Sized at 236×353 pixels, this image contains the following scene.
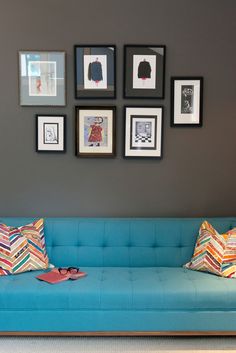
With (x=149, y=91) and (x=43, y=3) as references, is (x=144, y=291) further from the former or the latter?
(x=43, y=3)

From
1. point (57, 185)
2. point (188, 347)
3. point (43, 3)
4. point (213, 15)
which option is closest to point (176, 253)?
point (188, 347)

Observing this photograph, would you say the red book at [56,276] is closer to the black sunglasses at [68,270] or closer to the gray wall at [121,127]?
the black sunglasses at [68,270]

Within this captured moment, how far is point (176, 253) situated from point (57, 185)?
45.9 inches

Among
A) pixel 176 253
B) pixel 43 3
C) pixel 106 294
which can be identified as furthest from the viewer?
pixel 43 3

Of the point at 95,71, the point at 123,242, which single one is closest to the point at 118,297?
the point at 123,242

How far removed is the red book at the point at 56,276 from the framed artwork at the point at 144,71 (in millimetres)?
1525

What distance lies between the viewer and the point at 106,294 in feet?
7.41

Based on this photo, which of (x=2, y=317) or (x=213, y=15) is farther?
(x=213, y=15)

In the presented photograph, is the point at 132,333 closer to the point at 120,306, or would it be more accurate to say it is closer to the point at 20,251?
the point at 120,306

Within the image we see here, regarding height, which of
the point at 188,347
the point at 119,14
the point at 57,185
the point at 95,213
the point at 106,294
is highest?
the point at 119,14

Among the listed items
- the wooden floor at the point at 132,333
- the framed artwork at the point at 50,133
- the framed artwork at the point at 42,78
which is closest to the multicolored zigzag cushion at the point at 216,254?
the wooden floor at the point at 132,333

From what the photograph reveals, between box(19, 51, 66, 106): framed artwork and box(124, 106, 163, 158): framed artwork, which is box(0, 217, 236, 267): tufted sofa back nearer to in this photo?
box(124, 106, 163, 158): framed artwork

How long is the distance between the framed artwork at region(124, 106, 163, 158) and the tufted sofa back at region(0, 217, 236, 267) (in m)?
0.63

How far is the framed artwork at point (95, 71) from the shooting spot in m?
2.97
